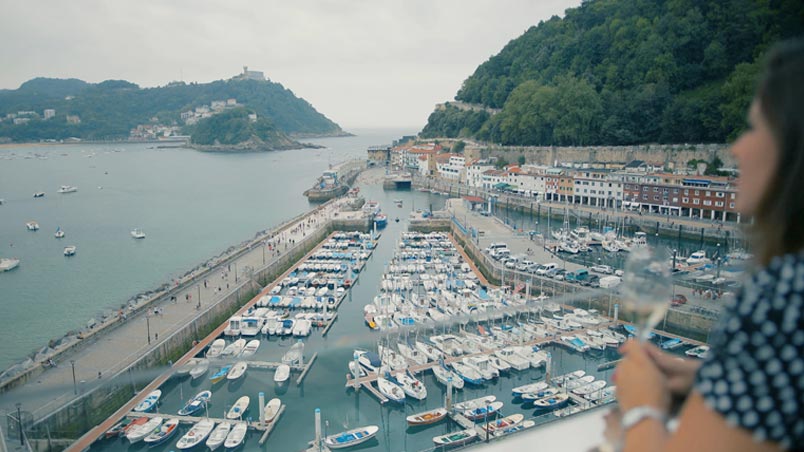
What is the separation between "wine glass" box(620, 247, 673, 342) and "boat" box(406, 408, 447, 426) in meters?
4.59

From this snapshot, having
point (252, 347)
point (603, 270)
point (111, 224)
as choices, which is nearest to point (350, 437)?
point (252, 347)

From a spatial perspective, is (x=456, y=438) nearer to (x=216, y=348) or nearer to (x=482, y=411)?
(x=482, y=411)

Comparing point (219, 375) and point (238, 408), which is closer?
point (238, 408)

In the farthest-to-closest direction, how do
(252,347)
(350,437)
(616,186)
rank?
(616,186)
(252,347)
(350,437)

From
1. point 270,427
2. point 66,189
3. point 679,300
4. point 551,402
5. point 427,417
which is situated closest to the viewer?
point 270,427

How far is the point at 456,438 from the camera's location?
4.48 meters

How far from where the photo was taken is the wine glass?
18.9 inches

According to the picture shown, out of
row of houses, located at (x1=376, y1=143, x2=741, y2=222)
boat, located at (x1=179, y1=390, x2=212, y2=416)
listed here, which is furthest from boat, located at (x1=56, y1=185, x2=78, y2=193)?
boat, located at (x1=179, y1=390, x2=212, y2=416)

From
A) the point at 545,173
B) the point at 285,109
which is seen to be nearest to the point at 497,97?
the point at 545,173

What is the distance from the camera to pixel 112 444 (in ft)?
14.7

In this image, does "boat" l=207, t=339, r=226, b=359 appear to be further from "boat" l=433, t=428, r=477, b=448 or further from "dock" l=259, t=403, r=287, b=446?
"boat" l=433, t=428, r=477, b=448

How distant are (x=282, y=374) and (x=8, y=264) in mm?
8134

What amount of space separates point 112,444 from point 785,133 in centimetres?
529

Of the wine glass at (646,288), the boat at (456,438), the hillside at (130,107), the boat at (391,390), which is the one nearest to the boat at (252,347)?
the boat at (391,390)
